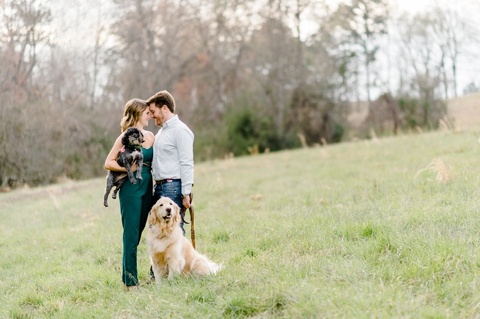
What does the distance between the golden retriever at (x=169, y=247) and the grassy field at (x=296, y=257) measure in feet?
0.74

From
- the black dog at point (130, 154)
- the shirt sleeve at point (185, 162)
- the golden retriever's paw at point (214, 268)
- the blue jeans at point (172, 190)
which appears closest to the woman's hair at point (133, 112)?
the black dog at point (130, 154)

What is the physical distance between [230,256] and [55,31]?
1946cm

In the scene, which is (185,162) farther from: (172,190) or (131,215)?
(131,215)

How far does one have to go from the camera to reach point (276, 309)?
448cm

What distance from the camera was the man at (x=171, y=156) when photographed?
19.6 feet

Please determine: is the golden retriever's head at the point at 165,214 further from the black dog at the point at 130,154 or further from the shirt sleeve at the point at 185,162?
the black dog at the point at 130,154

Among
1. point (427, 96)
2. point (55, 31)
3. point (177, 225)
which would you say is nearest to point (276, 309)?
point (177, 225)

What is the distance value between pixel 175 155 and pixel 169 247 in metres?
1.10

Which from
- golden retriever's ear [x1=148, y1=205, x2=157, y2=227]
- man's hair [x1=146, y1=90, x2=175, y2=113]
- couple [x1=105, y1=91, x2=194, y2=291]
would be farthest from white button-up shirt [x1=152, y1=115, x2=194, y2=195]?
golden retriever's ear [x1=148, y1=205, x2=157, y2=227]

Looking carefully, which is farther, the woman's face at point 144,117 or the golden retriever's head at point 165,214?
the woman's face at point 144,117

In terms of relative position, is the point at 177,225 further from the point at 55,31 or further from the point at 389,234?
the point at 55,31

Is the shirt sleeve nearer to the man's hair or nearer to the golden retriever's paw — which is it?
the man's hair

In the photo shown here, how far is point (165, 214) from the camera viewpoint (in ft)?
18.4

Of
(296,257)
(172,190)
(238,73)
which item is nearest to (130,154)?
(172,190)
